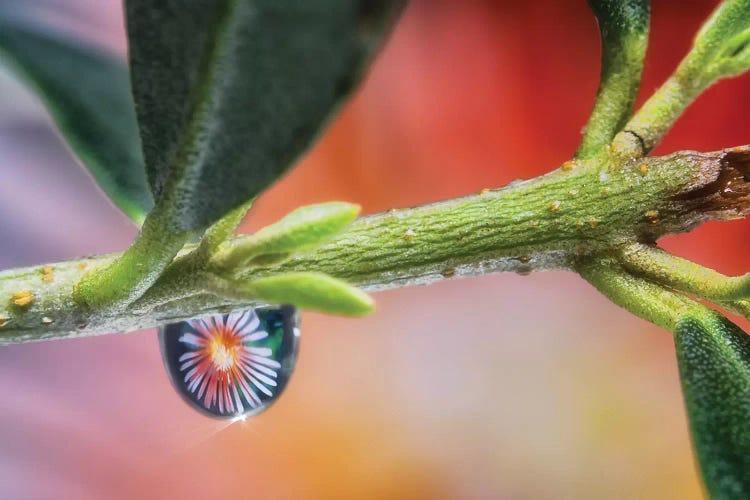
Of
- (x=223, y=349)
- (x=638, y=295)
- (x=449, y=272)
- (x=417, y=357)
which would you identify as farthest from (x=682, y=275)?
(x=417, y=357)

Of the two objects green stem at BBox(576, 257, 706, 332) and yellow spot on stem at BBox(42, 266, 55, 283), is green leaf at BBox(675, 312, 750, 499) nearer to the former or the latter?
green stem at BBox(576, 257, 706, 332)

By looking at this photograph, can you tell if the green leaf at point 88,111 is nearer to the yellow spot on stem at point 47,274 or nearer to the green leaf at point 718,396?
the yellow spot on stem at point 47,274

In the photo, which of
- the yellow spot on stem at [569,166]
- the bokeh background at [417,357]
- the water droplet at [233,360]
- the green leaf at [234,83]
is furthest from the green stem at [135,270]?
the bokeh background at [417,357]

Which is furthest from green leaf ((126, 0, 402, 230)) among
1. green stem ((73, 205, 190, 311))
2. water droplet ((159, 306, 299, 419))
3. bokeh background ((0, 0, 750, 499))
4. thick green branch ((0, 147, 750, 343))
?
bokeh background ((0, 0, 750, 499))

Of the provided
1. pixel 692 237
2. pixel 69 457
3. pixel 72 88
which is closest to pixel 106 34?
pixel 69 457

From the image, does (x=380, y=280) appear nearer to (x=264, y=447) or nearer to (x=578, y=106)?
(x=264, y=447)

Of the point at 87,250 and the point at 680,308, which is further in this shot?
the point at 87,250

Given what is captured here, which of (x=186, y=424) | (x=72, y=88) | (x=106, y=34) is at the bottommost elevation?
(x=186, y=424)
